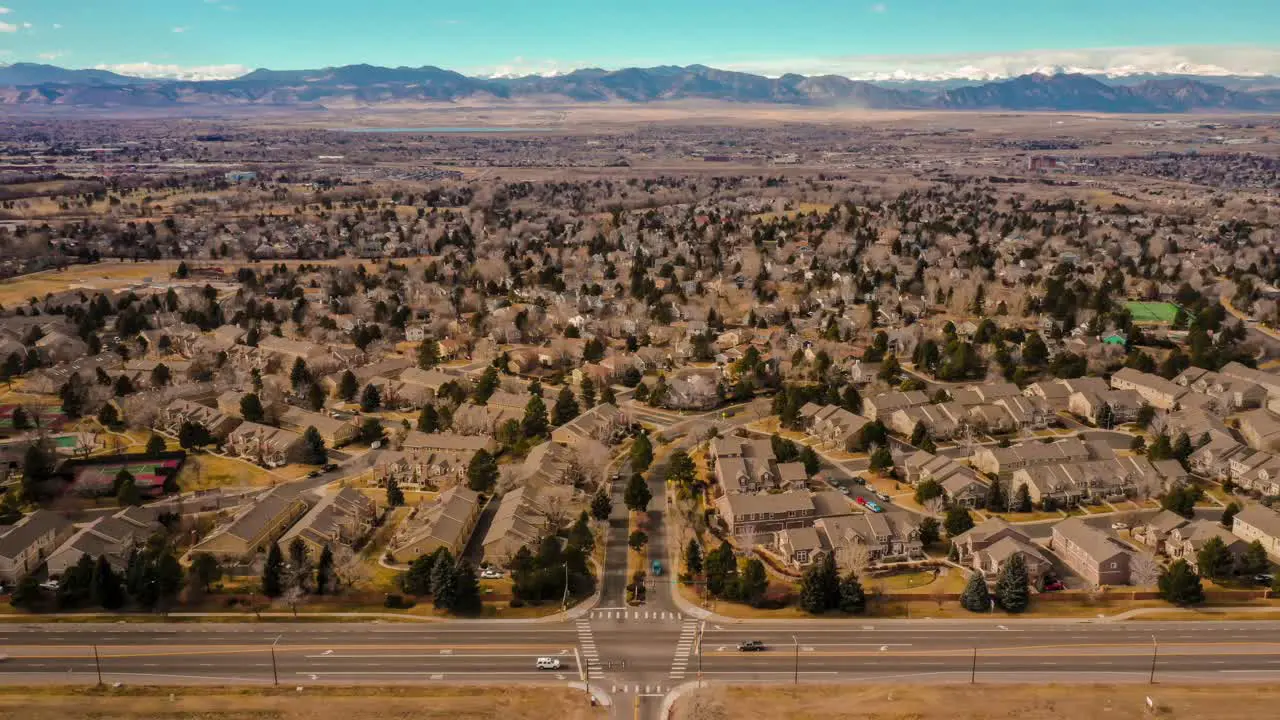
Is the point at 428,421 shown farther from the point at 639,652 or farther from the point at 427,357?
the point at 639,652

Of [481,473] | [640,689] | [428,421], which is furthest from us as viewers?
[428,421]

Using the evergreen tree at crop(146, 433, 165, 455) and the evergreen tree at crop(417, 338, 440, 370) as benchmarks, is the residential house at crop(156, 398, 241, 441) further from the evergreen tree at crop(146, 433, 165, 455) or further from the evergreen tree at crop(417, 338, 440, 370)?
the evergreen tree at crop(417, 338, 440, 370)

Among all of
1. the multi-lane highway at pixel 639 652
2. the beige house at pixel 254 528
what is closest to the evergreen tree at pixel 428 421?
the beige house at pixel 254 528

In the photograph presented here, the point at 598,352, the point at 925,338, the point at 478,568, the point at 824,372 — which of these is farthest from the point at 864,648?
the point at 925,338

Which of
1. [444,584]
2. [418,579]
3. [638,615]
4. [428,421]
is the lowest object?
[638,615]

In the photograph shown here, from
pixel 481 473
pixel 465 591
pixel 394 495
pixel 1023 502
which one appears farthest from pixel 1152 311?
pixel 465 591

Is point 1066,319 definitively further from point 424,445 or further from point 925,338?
point 424,445

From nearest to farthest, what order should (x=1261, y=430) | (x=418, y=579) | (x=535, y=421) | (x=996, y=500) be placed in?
(x=418, y=579)
(x=996, y=500)
(x=1261, y=430)
(x=535, y=421)

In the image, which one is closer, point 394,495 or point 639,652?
point 639,652
